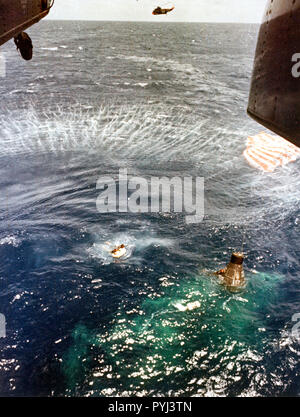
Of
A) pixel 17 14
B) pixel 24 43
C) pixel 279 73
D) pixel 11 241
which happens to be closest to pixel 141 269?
pixel 11 241

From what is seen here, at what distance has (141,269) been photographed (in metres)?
14.6

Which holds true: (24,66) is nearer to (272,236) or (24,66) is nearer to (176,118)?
(176,118)

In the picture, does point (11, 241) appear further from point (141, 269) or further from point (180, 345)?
point (180, 345)

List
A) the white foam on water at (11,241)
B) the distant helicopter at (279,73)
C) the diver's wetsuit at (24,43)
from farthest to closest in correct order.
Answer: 1. the white foam on water at (11,241)
2. the diver's wetsuit at (24,43)
3. the distant helicopter at (279,73)

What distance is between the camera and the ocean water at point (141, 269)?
33.8ft

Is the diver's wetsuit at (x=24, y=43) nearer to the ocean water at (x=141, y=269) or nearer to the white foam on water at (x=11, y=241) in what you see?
the ocean water at (x=141, y=269)

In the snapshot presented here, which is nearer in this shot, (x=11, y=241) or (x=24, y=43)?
(x=24, y=43)

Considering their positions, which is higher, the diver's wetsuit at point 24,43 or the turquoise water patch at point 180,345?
the diver's wetsuit at point 24,43

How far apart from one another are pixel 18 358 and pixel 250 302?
30.4 feet

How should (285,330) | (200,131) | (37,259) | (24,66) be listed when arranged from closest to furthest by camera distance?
(285,330)
(37,259)
(200,131)
(24,66)

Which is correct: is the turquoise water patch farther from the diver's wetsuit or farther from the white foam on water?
the diver's wetsuit

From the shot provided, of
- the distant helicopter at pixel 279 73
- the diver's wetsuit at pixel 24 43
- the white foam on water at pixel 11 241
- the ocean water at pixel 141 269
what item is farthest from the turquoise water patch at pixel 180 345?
A: the diver's wetsuit at pixel 24 43
